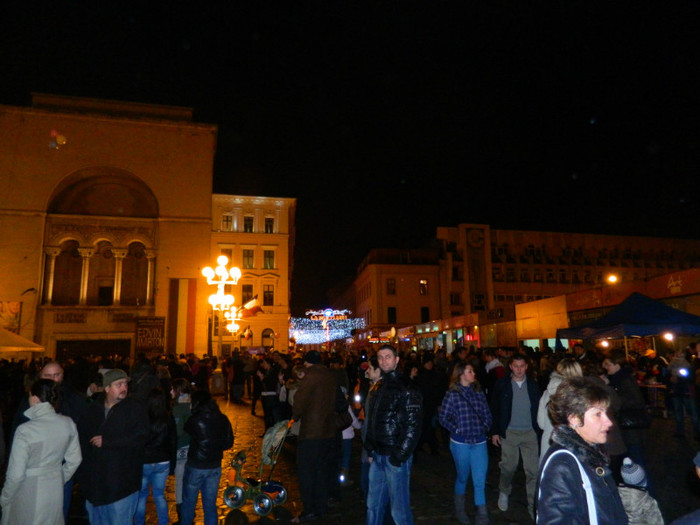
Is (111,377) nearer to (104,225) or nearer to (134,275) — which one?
(104,225)

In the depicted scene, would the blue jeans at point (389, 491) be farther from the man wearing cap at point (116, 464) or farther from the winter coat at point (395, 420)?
the man wearing cap at point (116, 464)

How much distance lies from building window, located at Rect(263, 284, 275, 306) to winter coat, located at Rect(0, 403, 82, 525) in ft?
135

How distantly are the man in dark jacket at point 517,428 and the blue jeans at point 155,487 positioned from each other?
3.86 meters

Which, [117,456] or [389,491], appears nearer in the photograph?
[117,456]

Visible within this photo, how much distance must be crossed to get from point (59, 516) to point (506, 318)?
2620 cm

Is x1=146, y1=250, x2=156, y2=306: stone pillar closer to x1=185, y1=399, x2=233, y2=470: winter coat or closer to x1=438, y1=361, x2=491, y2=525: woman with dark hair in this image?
x1=185, y1=399, x2=233, y2=470: winter coat

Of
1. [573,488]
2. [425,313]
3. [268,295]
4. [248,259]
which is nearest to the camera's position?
[573,488]

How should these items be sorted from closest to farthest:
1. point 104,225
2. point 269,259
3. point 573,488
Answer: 1. point 573,488
2. point 104,225
3. point 269,259

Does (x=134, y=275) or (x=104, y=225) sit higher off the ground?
(x=104, y=225)

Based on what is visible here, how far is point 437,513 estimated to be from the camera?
19.4 feet

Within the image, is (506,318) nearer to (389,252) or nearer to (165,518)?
(165,518)

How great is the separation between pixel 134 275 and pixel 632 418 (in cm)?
3666

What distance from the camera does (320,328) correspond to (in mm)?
70375

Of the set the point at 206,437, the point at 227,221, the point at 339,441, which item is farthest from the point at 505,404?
the point at 227,221
